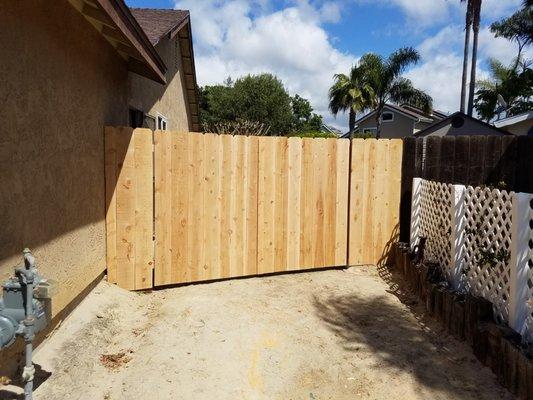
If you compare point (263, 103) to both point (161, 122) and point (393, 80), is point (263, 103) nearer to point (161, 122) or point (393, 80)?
point (393, 80)

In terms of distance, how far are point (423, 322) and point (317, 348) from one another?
4.58 ft

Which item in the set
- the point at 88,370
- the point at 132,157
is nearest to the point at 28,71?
the point at 132,157

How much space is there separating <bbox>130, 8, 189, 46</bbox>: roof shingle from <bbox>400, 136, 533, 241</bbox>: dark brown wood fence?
4.56 m

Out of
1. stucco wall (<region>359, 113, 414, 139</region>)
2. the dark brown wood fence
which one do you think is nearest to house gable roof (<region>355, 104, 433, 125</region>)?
stucco wall (<region>359, 113, 414, 139</region>)

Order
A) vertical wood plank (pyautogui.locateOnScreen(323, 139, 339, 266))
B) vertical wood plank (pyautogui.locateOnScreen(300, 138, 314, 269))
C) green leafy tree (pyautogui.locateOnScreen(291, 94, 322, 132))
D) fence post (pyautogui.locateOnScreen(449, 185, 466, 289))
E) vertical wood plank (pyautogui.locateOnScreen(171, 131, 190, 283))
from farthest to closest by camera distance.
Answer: green leafy tree (pyautogui.locateOnScreen(291, 94, 322, 132)), vertical wood plank (pyautogui.locateOnScreen(323, 139, 339, 266)), vertical wood plank (pyautogui.locateOnScreen(300, 138, 314, 269)), vertical wood plank (pyautogui.locateOnScreen(171, 131, 190, 283)), fence post (pyautogui.locateOnScreen(449, 185, 466, 289))

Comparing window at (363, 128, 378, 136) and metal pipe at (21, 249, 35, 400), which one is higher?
window at (363, 128, 378, 136)

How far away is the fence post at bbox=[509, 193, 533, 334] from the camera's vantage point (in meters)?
3.47

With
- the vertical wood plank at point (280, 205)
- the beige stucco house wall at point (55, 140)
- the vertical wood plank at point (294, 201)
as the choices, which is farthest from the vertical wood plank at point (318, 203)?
the beige stucco house wall at point (55, 140)

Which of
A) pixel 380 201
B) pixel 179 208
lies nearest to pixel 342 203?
pixel 380 201

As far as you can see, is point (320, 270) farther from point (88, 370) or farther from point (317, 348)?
point (88, 370)

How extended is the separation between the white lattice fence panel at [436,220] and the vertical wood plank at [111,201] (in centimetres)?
396

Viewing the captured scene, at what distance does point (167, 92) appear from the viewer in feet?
31.8

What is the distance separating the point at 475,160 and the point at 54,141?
5557 millimetres

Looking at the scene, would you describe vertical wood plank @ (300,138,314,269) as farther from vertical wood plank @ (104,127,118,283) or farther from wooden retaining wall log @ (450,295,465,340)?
vertical wood plank @ (104,127,118,283)
